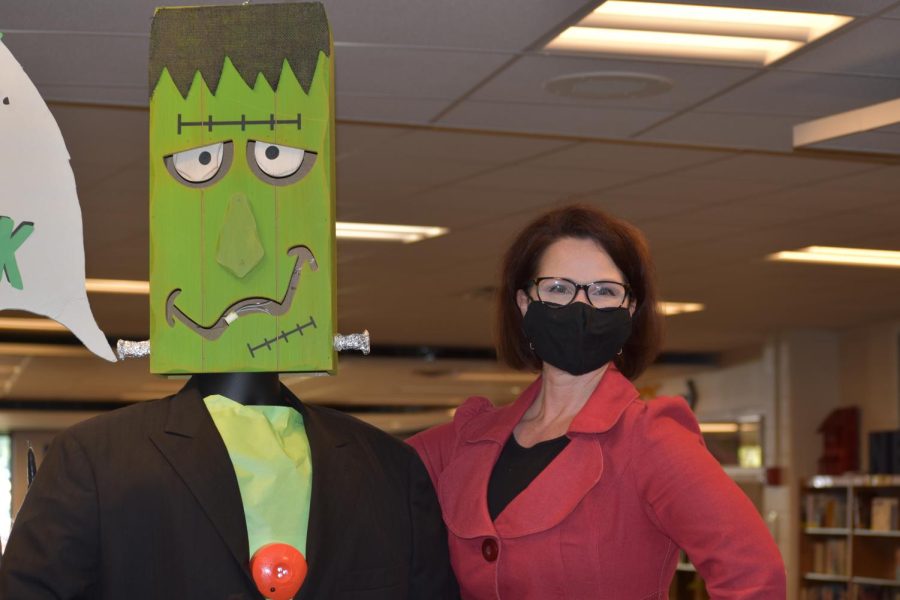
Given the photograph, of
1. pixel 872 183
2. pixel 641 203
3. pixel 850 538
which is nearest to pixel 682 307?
pixel 850 538

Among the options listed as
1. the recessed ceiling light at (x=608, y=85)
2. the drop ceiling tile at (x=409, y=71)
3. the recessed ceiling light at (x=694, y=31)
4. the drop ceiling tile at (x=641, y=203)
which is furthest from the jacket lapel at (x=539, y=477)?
the drop ceiling tile at (x=641, y=203)

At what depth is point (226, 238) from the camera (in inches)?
69.0

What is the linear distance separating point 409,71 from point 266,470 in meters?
2.98

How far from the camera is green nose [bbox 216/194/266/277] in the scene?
1.75 m

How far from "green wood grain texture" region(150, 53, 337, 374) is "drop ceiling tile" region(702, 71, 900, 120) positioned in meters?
3.21

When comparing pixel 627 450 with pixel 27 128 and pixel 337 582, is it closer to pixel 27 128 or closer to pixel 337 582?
pixel 337 582

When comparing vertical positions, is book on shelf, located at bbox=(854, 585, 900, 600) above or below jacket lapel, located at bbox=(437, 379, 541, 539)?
below

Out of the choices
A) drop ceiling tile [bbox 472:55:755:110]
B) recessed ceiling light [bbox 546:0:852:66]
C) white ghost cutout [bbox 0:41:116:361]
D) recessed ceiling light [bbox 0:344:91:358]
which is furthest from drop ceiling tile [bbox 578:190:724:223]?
recessed ceiling light [bbox 0:344:91:358]

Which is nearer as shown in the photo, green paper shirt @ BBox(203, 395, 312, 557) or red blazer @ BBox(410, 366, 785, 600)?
green paper shirt @ BBox(203, 395, 312, 557)

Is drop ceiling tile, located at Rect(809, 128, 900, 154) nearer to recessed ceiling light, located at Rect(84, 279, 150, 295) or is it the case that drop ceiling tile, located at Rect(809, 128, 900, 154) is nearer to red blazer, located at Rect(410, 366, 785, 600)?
red blazer, located at Rect(410, 366, 785, 600)

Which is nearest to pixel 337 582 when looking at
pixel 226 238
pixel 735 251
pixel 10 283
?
pixel 226 238

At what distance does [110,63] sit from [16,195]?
2493mm

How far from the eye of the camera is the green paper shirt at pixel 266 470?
5.69 ft

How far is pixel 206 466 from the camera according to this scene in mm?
1706
